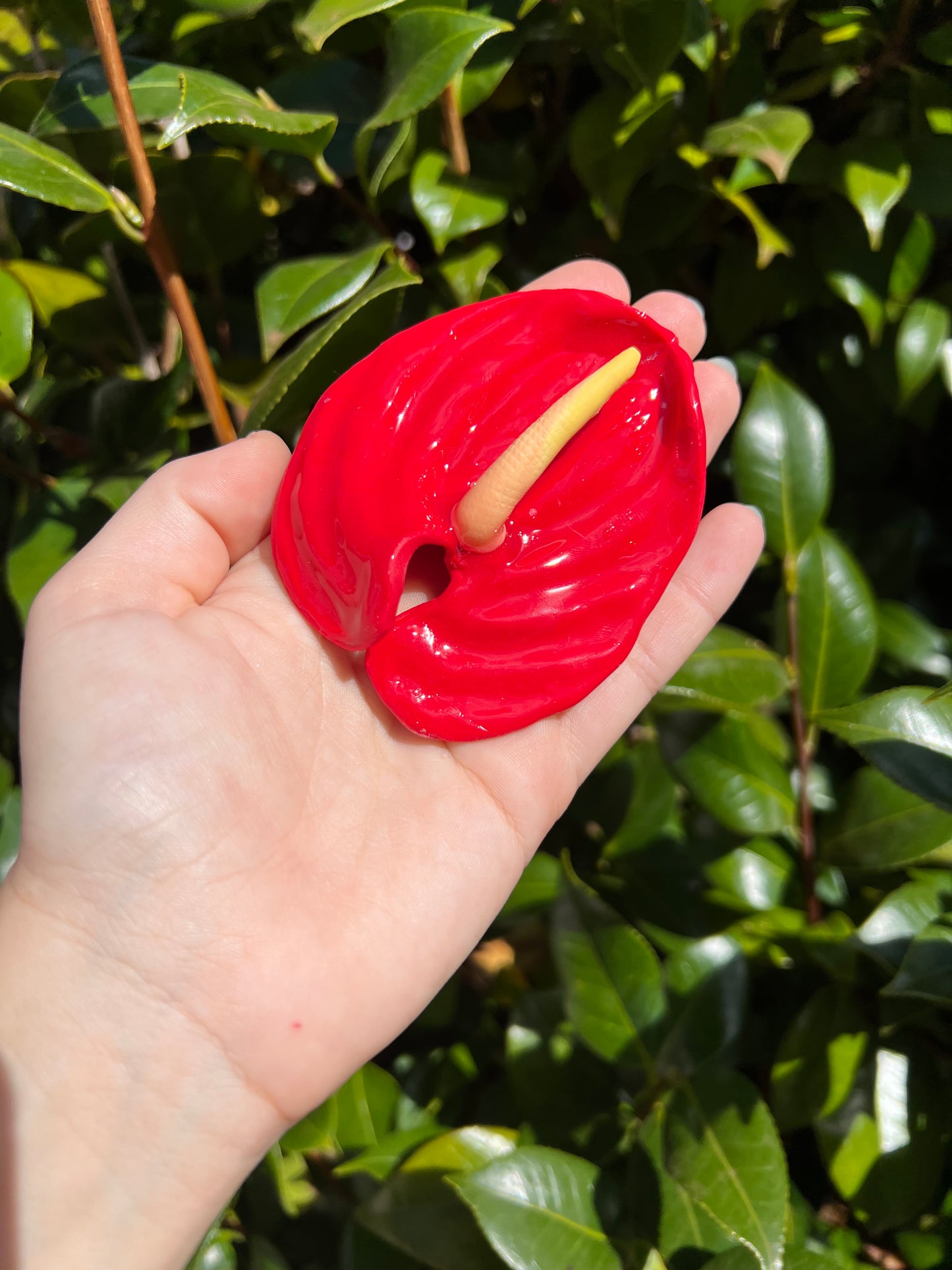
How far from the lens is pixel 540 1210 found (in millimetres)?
645

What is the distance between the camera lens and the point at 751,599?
3.47 ft

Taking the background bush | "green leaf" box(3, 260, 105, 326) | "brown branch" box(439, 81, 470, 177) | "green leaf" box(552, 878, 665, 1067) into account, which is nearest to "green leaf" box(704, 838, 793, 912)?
the background bush

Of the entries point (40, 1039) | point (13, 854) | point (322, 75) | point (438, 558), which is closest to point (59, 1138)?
point (40, 1039)

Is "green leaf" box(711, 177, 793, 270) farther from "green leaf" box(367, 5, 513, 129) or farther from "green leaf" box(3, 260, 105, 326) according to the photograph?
"green leaf" box(3, 260, 105, 326)

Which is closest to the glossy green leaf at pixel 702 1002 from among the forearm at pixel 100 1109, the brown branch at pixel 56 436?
the forearm at pixel 100 1109

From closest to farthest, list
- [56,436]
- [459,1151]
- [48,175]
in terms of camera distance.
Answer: [48,175], [459,1151], [56,436]

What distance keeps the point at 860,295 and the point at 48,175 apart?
2.12 feet

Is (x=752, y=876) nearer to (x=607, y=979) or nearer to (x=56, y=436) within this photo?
(x=607, y=979)

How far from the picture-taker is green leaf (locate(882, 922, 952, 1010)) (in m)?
0.63

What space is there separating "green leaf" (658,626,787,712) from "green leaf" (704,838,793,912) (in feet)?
0.45

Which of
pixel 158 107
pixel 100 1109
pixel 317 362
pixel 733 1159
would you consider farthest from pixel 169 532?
pixel 733 1159

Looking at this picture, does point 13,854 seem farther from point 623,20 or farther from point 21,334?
point 623,20

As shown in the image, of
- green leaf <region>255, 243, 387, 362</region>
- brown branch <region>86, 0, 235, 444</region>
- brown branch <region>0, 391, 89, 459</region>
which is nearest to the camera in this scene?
brown branch <region>86, 0, 235, 444</region>

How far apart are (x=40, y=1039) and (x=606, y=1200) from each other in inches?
16.2
